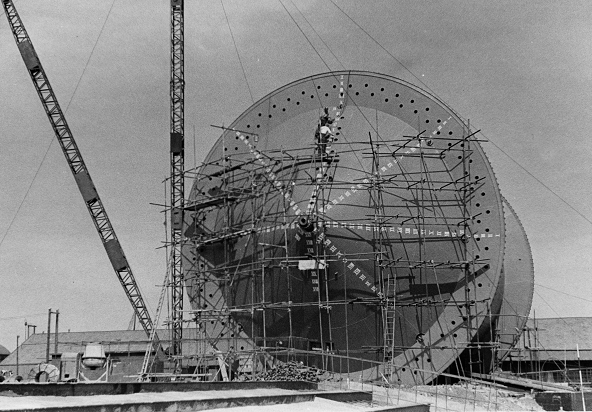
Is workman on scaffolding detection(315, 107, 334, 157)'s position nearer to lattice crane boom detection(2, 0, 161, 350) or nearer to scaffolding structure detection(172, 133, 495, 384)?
scaffolding structure detection(172, 133, 495, 384)

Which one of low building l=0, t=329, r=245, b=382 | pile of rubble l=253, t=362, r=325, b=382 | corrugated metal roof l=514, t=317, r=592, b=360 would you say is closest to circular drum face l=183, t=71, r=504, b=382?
pile of rubble l=253, t=362, r=325, b=382

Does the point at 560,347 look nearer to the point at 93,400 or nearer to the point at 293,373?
the point at 293,373

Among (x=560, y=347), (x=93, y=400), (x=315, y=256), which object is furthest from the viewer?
(x=560, y=347)

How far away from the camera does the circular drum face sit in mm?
17828

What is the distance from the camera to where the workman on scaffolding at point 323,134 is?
747 inches

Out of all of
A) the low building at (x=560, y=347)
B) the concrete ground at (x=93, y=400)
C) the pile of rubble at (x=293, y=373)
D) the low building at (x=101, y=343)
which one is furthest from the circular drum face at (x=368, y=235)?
the low building at (x=101, y=343)

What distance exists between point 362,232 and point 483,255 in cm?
285

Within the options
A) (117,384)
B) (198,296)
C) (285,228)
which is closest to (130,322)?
(198,296)

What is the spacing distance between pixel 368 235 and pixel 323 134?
9.19 ft

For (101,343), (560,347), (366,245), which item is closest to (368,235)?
(366,245)

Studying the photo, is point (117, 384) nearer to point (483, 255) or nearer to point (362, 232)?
point (362, 232)

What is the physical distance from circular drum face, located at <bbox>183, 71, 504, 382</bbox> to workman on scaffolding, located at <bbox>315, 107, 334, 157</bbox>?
5 cm

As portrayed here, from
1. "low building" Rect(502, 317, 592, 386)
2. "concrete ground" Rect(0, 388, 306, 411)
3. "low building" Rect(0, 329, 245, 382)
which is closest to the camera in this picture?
"concrete ground" Rect(0, 388, 306, 411)

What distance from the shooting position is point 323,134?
1902cm
